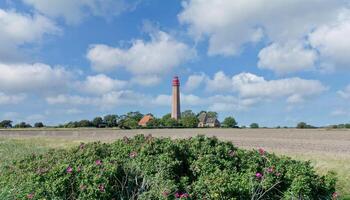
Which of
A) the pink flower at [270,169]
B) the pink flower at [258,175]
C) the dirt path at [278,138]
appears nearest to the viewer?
the pink flower at [258,175]

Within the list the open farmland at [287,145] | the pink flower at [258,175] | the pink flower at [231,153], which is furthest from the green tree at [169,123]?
the pink flower at [258,175]

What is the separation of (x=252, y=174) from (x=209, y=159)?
802mm

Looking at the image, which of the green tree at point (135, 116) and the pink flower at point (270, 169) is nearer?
the pink flower at point (270, 169)

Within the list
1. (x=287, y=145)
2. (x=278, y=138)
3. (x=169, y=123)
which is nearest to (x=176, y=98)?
(x=169, y=123)

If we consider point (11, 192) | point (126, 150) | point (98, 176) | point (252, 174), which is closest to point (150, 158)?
point (126, 150)

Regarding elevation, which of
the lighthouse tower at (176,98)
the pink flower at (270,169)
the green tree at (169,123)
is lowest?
the pink flower at (270,169)

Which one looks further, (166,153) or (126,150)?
(126,150)

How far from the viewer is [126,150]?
7.20 m

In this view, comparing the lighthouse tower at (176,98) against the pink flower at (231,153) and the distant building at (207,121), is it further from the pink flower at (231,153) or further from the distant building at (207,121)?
the pink flower at (231,153)

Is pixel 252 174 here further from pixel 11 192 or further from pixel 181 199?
pixel 11 192

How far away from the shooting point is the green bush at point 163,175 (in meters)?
5.67

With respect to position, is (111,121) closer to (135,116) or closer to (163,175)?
(135,116)

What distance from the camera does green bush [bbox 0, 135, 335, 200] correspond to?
567 centimetres

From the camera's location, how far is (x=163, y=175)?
20.4 feet
